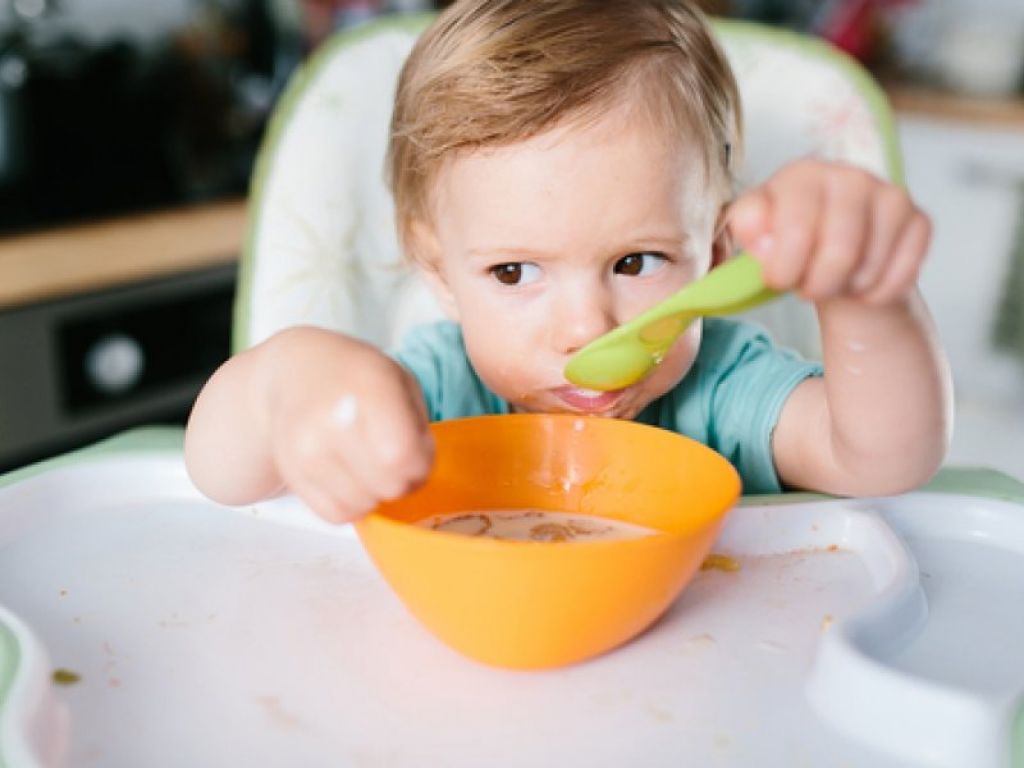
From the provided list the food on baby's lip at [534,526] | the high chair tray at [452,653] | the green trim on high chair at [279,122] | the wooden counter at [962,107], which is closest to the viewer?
the high chair tray at [452,653]

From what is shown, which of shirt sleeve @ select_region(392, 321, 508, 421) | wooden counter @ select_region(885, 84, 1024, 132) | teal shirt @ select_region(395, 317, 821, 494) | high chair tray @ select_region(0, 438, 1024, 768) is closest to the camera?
high chair tray @ select_region(0, 438, 1024, 768)

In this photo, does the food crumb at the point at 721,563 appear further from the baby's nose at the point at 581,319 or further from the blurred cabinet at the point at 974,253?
the blurred cabinet at the point at 974,253

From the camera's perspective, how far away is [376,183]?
1.23 metres

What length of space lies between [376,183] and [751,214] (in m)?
0.70

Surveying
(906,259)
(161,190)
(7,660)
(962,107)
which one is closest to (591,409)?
(906,259)

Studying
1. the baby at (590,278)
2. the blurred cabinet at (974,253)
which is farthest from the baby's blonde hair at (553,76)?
the blurred cabinet at (974,253)

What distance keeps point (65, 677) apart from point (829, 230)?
1.47 ft

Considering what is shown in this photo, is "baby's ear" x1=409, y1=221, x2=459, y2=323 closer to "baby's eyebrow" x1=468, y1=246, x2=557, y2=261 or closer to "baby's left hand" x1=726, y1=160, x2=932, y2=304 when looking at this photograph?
"baby's eyebrow" x1=468, y1=246, x2=557, y2=261

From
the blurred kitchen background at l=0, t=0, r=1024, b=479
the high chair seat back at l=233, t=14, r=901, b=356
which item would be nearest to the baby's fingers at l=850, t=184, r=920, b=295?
the high chair seat back at l=233, t=14, r=901, b=356

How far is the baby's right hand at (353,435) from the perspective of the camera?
624mm

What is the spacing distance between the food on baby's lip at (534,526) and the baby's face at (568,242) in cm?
13

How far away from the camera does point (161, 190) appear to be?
2.26m

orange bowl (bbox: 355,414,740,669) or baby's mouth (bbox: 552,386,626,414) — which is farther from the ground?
orange bowl (bbox: 355,414,740,669)

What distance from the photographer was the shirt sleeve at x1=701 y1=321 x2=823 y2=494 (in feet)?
3.11
